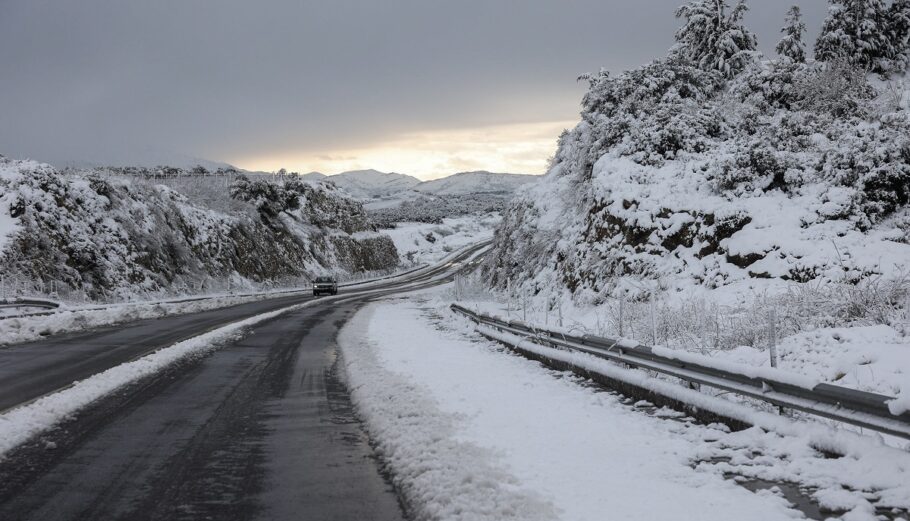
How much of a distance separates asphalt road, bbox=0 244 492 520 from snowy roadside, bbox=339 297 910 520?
45 cm

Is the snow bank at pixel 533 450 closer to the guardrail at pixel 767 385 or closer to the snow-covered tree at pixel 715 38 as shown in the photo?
the guardrail at pixel 767 385

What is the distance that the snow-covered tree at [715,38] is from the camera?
37.2 m

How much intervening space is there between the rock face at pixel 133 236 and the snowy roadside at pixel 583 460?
93.3 feet

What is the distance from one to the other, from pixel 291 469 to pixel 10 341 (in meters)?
14.6

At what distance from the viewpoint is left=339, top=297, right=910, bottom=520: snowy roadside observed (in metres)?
4.46

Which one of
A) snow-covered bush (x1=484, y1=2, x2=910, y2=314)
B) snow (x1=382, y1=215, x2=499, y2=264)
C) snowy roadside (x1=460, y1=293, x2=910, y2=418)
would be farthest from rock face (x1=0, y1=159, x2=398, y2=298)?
snow (x1=382, y1=215, x2=499, y2=264)

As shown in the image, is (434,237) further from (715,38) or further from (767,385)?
(767,385)

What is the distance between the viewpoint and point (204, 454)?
603cm

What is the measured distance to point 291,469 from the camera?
5.61 m

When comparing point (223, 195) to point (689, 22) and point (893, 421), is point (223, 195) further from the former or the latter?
point (893, 421)

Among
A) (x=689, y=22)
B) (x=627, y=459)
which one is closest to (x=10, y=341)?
(x=627, y=459)

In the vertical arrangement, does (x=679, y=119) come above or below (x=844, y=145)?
above

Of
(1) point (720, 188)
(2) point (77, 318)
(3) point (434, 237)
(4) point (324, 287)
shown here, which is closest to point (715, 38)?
(1) point (720, 188)

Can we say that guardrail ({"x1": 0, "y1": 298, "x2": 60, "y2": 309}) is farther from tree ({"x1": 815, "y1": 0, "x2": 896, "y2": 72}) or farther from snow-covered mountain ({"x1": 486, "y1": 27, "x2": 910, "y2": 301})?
tree ({"x1": 815, "y1": 0, "x2": 896, "y2": 72})
